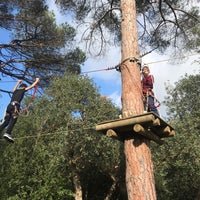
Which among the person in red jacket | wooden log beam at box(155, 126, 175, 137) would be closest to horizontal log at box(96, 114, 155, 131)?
wooden log beam at box(155, 126, 175, 137)

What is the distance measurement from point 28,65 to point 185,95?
25.2 ft

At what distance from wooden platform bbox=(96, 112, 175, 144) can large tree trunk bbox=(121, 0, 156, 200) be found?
14 cm

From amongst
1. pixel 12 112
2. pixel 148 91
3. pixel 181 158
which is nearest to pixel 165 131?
pixel 148 91

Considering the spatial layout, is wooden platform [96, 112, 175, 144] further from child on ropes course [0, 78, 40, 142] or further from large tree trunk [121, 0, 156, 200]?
child on ropes course [0, 78, 40, 142]

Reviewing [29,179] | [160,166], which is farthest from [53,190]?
[160,166]

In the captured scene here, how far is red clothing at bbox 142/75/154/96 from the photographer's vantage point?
5867 mm

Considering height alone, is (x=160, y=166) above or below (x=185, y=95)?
below

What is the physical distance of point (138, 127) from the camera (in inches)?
176

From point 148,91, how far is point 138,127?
1526mm

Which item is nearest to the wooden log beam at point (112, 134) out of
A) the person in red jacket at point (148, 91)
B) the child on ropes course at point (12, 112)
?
the person in red jacket at point (148, 91)

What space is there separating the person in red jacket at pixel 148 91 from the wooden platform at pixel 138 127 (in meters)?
0.67

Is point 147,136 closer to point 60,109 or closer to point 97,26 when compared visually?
point 97,26

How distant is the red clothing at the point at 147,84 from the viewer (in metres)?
5.87

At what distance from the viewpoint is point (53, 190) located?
411 inches
